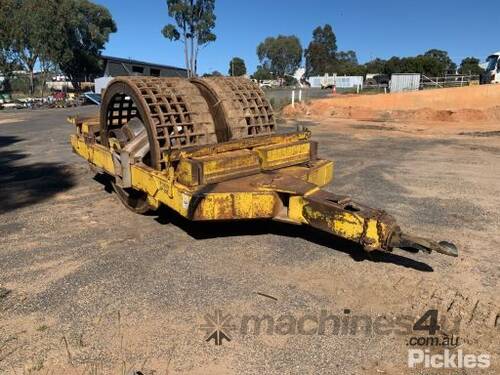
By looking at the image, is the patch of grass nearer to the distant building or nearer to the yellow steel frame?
the yellow steel frame

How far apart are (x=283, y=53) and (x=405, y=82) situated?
87616 mm

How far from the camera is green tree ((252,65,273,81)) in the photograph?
368 feet

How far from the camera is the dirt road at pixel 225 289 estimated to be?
2699 mm

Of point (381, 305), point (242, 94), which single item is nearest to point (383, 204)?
point (242, 94)

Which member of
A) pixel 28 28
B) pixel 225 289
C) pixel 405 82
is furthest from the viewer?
pixel 28 28

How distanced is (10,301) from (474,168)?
24.3 ft

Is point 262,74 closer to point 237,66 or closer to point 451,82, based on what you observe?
point 237,66

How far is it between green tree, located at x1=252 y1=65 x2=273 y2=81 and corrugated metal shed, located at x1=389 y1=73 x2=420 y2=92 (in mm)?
77752

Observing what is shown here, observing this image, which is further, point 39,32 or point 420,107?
point 39,32

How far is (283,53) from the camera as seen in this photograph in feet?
381

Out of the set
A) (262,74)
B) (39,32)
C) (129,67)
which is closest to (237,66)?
(262,74)

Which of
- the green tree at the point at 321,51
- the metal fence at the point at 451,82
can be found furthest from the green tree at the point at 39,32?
the green tree at the point at 321,51

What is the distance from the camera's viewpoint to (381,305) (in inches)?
127

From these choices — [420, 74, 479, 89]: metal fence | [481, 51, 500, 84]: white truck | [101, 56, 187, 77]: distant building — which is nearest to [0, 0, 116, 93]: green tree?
[101, 56, 187, 77]: distant building
